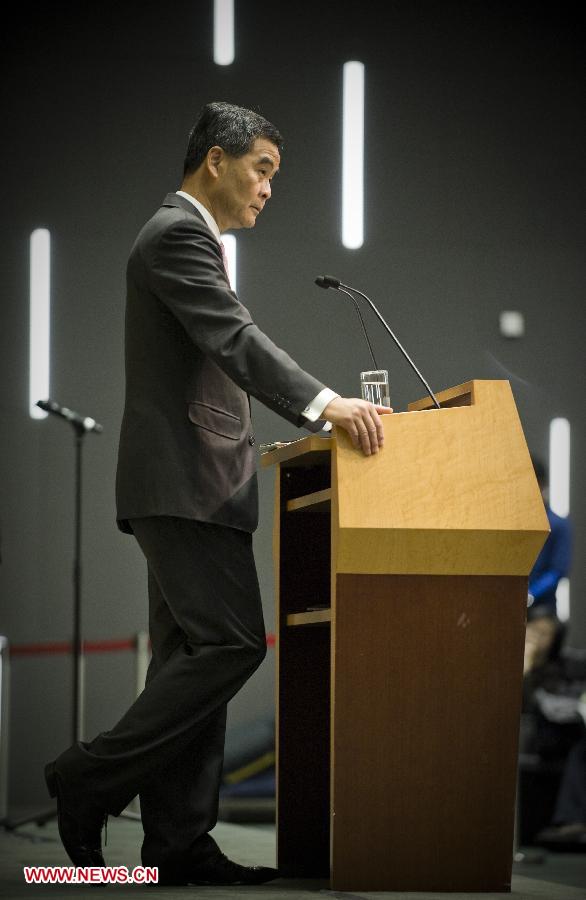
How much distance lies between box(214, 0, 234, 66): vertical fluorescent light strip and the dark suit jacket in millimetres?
3595

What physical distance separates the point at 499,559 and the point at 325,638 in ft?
1.68

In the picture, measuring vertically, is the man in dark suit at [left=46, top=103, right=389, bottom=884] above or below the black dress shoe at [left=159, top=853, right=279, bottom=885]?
above

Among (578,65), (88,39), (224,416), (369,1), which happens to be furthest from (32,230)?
(224,416)

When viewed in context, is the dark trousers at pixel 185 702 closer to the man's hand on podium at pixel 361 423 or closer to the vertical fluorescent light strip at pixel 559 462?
the man's hand on podium at pixel 361 423

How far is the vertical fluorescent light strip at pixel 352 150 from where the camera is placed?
5.75 metres

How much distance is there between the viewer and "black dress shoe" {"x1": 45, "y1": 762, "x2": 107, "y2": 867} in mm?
2172

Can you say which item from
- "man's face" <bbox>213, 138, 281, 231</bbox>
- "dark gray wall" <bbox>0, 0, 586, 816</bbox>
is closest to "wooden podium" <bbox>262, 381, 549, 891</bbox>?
"man's face" <bbox>213, 138, 281, 231</bbox>

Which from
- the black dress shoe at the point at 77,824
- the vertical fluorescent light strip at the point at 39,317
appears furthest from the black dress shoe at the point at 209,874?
the vertical fluorescent light strip at the point at 39,317

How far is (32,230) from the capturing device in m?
5.57

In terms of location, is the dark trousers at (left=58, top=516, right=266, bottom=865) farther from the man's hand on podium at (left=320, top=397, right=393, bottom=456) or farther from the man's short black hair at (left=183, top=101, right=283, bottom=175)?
the man's short black hair at (left=183, top=101, right=283, bottom=175)

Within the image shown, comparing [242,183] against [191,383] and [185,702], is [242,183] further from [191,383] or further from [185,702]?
[185,702]

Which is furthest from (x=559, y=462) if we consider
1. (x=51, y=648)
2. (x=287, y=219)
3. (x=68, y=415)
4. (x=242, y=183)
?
(x=242, y=183)

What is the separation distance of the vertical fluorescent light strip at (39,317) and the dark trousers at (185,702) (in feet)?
10.7

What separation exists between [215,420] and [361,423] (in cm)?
31
